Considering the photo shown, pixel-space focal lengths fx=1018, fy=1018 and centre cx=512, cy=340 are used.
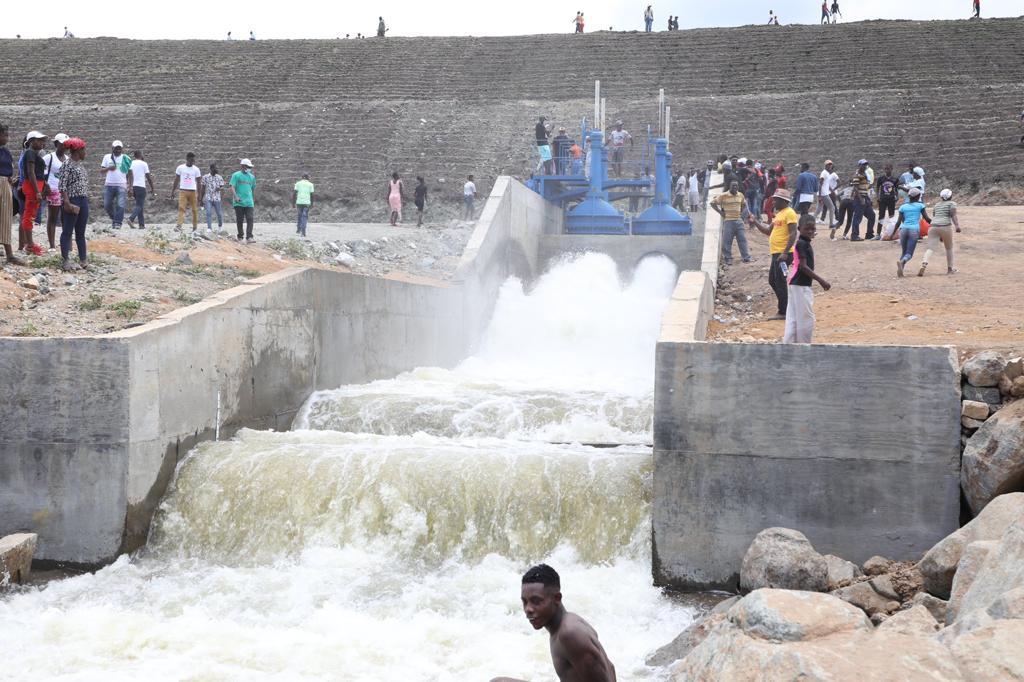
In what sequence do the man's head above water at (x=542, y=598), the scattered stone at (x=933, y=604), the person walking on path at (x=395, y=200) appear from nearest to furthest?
the man's head above water at (x=542, y=598) < the scattered stone at (x=933, y=604) < the person walking on path at (x=395, y=200)

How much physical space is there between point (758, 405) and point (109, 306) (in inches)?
273

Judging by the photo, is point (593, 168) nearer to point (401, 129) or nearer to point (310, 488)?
point (401, 129)

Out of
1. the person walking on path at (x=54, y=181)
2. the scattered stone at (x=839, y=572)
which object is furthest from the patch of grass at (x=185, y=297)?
the scattered stone at (x=839, y=572)

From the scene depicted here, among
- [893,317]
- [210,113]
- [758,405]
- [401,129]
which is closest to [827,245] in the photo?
[893,317]

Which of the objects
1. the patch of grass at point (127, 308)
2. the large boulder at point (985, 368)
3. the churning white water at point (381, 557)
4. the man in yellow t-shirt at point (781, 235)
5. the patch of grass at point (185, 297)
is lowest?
the churning white water at point (381, 557)

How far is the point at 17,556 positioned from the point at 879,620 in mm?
6885

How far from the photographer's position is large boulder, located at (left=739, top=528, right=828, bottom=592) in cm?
735

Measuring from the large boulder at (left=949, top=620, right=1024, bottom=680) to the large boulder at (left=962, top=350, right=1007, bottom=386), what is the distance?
3850 millimetres

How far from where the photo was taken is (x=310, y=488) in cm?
941

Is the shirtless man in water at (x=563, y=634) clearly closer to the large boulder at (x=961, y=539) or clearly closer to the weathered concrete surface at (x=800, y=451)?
the large boulder at (x=961, y=539)

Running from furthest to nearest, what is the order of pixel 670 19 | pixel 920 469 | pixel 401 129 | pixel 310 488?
pixel 670 19
pixel 401 129
pixel 310 488
pixel 920 469

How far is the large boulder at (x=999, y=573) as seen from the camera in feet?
16.9

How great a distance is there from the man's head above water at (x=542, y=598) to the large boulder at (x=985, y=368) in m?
5.05

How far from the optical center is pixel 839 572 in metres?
7.66
